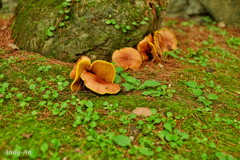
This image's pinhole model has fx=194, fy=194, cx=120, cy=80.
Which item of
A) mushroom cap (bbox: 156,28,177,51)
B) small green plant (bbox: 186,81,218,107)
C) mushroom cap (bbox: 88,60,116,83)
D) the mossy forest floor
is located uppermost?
mushroom cap (bbox: 156,28,177,51)

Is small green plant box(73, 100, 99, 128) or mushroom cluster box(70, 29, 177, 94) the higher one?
mushroom cluster box(70, 29, 177, 94)

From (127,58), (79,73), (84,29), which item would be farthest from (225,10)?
(79,73)

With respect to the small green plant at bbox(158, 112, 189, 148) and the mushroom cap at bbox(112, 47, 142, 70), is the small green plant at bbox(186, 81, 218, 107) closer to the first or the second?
the small green plant at bbox(158, 112, 189, 148)

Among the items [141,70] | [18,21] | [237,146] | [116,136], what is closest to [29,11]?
[18,21]

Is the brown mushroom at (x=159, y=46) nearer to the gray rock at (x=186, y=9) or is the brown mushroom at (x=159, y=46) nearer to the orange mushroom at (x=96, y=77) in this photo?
the orange mushroom at (x=96, y=77)

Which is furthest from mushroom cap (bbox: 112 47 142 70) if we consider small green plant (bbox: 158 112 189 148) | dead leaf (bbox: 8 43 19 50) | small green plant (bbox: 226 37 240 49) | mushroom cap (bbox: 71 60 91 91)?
small green plant (bbox: 226 37 240 49)
